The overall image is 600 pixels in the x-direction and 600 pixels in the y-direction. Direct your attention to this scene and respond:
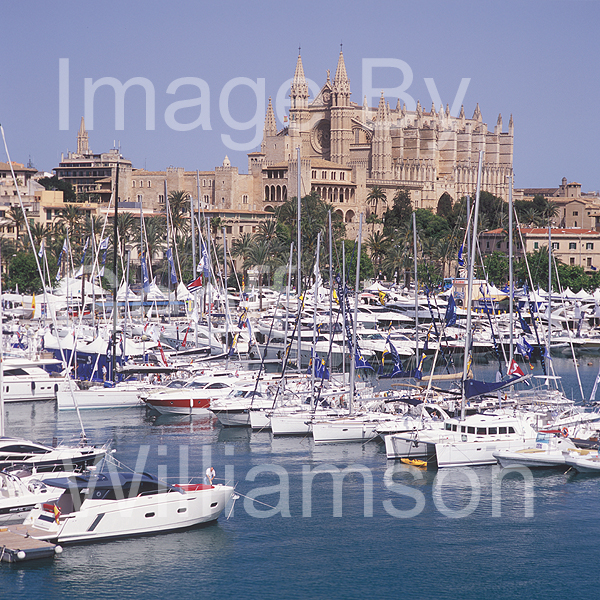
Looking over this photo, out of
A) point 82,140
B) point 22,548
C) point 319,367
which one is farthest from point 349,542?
point 82,140

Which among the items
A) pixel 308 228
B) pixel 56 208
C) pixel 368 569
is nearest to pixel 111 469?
pixel 368 569

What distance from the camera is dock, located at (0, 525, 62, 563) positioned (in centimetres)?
2530

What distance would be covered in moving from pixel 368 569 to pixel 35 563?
8.47m

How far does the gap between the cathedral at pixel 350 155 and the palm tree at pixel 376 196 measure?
36.1 inches

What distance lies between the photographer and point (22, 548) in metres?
25.3

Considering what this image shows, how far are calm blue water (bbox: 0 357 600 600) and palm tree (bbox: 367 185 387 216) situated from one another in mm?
97144

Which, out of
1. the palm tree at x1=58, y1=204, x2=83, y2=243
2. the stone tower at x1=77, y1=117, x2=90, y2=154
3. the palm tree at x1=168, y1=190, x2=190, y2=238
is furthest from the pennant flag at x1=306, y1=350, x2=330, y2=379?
the stone tower at x1=77, y1=117, x2=90, y2=154

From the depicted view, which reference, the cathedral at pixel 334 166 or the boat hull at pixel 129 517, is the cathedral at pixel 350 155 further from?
the boat hull at pixel 129 517

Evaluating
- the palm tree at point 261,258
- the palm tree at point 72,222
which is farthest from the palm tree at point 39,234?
the palm tree at point 261,258

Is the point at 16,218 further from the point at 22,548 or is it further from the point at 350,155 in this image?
the point at 22,548

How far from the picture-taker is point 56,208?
350 feet

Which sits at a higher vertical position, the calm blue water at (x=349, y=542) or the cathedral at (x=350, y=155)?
the cathedral at (x=350, y=155)

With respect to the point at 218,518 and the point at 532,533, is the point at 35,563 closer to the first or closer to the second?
the point at 218,518

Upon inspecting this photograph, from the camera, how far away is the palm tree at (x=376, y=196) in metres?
132
